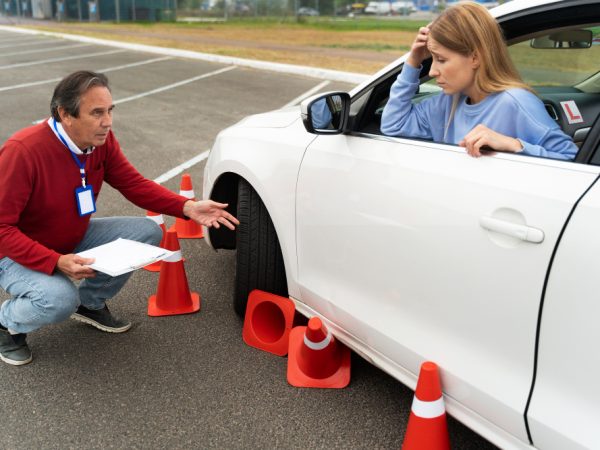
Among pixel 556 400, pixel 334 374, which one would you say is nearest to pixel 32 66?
pixel 334 374

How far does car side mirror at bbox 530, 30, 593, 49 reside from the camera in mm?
2416

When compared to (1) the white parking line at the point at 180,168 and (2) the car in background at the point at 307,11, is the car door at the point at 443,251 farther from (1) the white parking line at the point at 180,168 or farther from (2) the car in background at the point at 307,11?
(2) the car in background at the point at 307,11

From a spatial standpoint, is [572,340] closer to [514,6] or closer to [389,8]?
[514,6]

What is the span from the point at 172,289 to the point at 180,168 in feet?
9.96

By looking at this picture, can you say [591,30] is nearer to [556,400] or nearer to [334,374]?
[556,400]

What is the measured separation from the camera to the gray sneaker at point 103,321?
3289mm

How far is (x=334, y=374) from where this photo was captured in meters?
2.86

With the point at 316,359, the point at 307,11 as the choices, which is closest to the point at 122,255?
the point at 316,359

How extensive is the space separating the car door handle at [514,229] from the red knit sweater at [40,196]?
6.14 ft

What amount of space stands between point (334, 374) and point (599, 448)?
1.40 meters

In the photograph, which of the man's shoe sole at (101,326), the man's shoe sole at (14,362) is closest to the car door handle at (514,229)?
the man's shoe sole at (101,326)

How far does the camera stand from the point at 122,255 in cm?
295

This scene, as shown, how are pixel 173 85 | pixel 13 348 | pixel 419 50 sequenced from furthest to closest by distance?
1. pixel 173 85
2. pixel 13 348
3. pixel 419 50

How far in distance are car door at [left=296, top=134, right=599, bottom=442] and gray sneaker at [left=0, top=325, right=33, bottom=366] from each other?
146 cm
